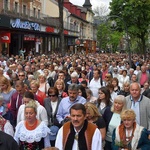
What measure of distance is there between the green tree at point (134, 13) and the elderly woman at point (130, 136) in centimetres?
2605

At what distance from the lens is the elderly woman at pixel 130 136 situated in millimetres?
5066

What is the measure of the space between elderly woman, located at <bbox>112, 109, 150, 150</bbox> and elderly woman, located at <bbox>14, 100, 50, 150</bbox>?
3.67 feet

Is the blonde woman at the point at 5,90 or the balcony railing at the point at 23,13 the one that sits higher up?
the balcony railing at the point at 23,13

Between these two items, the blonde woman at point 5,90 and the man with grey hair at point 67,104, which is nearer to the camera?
the man with grey hair at point 67,104

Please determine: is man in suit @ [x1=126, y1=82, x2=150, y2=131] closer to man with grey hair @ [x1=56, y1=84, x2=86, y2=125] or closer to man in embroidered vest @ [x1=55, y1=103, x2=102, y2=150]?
man with grey hair @ [x1=56, y1=84, x2=86, y2=125]

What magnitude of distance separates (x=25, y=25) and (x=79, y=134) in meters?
26.9

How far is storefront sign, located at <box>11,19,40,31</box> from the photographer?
28141 millimetres

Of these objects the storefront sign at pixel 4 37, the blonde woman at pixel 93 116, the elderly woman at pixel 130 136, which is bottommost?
the elderly woman at pixel 130 136

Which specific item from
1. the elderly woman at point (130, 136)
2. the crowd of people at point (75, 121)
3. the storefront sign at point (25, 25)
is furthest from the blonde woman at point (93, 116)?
the storefront sign at point (25, 25)

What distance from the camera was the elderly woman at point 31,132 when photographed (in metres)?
5.09

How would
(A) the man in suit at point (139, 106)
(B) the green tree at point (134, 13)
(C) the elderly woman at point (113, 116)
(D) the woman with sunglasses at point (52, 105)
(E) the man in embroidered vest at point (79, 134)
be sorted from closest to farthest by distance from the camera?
(E) the man in embroidered vest at point (79, 134) → (C) the elderly woman at point (113, 116) → (A) the man in suit at point (139, 106) → (D) the woman with sunglasses at point (52, 105) → (B) the green tree at point (134, 13)

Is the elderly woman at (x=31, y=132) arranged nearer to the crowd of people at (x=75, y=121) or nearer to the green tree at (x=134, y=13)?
the crowd of people at (x=75, y=121)

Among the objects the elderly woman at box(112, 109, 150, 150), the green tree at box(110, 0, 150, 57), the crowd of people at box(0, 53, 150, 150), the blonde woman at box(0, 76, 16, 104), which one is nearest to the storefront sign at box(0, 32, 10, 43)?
the green tree at box(110, 0, 150, 57)

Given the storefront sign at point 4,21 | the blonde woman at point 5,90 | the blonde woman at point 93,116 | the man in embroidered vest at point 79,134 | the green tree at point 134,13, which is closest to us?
the man in embroidered vest at point 79,134
